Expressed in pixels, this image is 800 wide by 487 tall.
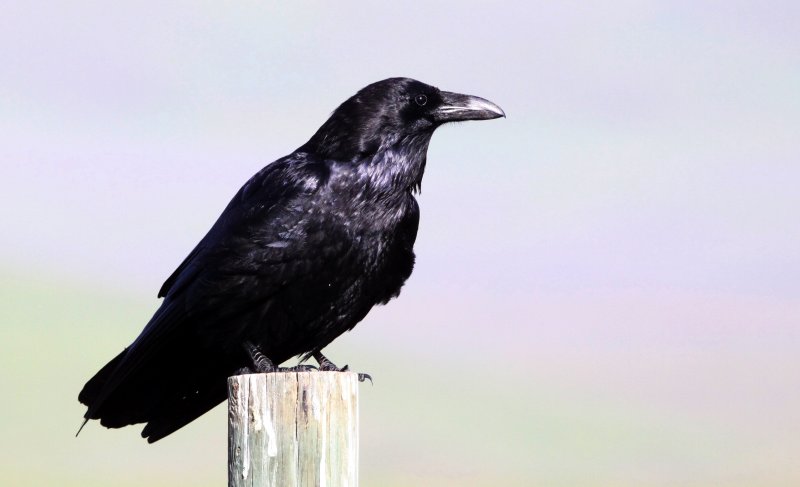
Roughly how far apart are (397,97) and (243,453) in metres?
2.56

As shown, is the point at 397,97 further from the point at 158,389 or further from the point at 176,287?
the point at 158,389

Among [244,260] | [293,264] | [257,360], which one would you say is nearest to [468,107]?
[293,264]

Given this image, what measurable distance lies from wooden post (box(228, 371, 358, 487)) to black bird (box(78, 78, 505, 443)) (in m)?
1.16

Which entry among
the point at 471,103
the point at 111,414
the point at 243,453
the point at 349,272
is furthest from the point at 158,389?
the point at 471,103

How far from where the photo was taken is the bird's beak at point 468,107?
648cm

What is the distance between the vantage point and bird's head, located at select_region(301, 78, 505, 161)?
242 inches

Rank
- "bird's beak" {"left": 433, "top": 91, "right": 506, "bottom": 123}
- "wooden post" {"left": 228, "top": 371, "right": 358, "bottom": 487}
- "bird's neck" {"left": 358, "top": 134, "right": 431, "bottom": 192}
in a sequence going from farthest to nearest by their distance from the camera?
"bird's beak" {"left": 433, "top": 91, "right": 506, "bottom": 123} → "bird's neck" {"left": 358, "top": 134, "right": 431, "bottom": 192} → "wooden post" {"left": 228, "top": 371, "right": 358, "bottom": 487}

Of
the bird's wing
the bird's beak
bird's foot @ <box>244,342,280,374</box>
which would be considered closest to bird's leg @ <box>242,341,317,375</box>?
bird's foot @ <box>244,342,280,374</box>

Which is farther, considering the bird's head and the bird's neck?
the bird's head

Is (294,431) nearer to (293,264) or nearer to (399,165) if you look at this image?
(293,264)

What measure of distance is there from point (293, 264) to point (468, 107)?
1575mm

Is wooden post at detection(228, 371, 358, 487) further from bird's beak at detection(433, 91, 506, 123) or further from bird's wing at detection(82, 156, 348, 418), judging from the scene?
bird's beak at detection(433, 91, 506, 123)

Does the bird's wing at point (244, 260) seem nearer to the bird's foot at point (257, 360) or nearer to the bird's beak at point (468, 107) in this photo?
the bird's foot at point (257, 360)

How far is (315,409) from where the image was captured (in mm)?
4586
